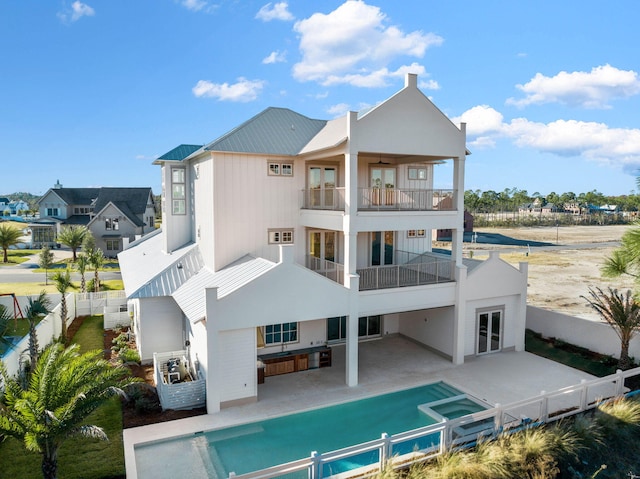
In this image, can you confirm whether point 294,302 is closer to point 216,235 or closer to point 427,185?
point 216,235

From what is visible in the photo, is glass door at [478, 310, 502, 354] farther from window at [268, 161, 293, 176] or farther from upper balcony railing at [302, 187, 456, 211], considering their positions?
window at [268, 161, 293, 176]

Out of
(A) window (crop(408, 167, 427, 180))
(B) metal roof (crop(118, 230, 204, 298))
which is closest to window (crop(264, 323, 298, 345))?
(B) metal roof (crop(118, 230, 204, 298))

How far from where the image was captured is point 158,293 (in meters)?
17.2

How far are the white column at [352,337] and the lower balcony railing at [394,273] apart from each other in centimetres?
93

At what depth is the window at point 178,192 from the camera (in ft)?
72.1

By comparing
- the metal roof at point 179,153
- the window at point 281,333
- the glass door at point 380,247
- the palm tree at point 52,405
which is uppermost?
the metal roof at point 179,153

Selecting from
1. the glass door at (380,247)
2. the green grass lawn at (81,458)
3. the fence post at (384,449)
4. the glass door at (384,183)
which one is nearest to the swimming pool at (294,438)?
the green grass lawn at (81,458)

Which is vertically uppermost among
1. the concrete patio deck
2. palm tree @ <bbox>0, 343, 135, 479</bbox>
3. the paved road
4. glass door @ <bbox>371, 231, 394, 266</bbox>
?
glass door @ <bbox>371, 231, 394, 266</bbox>

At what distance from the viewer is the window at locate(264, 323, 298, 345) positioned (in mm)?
17219

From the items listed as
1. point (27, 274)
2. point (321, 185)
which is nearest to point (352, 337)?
point (321, 185)

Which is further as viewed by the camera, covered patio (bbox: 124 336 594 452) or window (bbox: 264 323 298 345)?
window (bbox: 264 323 298 345)

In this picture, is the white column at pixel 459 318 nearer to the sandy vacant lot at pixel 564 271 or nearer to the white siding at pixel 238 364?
the sandy vacant lot at pixel 564 271

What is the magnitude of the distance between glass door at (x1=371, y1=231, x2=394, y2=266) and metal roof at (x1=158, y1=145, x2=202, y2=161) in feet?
32.9

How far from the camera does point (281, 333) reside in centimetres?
1748
